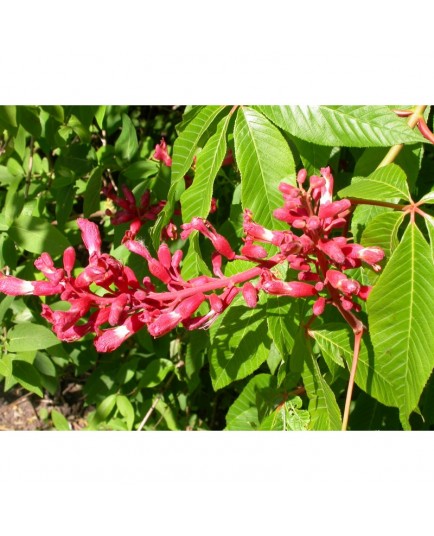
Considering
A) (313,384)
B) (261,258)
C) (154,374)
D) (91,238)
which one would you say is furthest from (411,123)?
(154,374)

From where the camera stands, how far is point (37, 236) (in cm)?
214

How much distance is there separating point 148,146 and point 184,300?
76.7 inches

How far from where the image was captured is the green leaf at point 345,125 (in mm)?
1576

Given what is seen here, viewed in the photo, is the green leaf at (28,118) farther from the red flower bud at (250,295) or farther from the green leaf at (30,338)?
the red flower bud at (250,295)

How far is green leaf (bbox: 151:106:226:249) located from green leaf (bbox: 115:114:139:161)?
2.45 feet

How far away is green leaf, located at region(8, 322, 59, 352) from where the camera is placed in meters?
2.14

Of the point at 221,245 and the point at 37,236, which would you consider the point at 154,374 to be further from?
the point at 221,245

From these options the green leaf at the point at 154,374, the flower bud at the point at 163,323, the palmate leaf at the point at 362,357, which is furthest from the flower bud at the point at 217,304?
the green leaf at the point at 154,374

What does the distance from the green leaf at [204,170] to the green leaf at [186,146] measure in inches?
1.6

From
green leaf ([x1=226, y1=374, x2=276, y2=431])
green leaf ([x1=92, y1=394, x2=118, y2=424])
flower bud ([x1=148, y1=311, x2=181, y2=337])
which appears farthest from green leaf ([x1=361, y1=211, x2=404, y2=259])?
green leaf ([x1=92, y1=394, x2=118, y2=424])

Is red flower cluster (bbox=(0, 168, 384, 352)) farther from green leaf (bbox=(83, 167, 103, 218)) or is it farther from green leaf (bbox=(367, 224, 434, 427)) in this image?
green leaf (bbox=(83, 167, 103, 218))

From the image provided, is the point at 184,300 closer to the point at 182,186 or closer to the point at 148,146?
the point at 182,186
